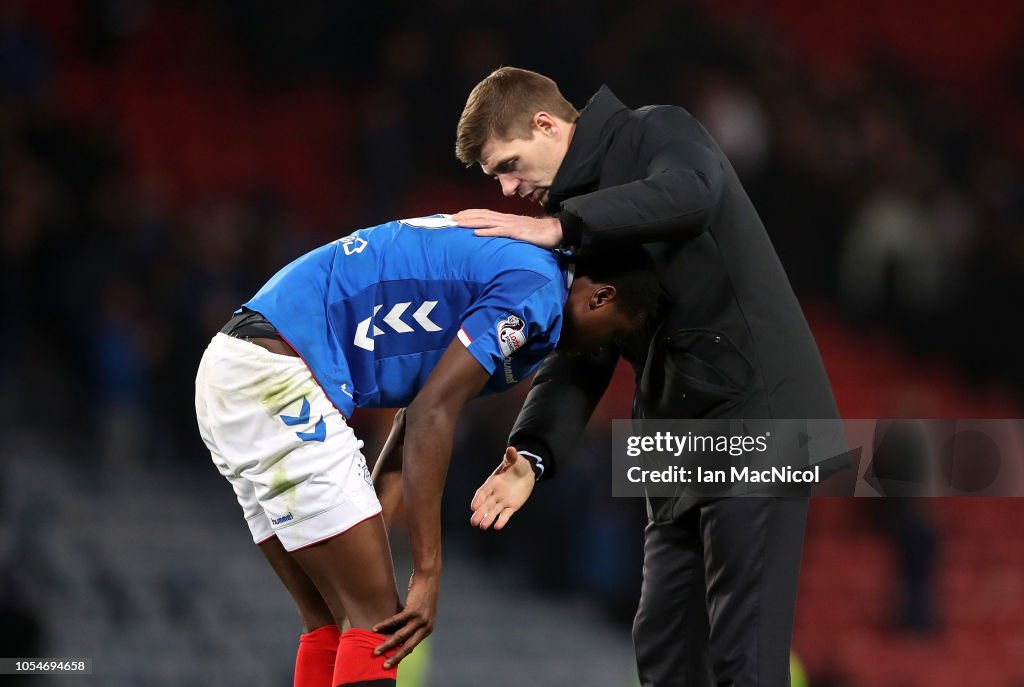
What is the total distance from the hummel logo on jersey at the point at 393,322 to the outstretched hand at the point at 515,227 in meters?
0.23

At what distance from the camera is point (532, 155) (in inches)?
128

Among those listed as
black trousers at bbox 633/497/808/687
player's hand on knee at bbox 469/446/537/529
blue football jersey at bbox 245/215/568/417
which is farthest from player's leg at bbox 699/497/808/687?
blue football jersey at bbox 245/215/568/417

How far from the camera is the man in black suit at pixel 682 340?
9.68ft

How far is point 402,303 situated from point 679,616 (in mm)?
1222

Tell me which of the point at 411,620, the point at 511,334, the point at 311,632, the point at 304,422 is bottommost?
the point at 311,632

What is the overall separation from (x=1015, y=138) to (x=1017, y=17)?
113cm

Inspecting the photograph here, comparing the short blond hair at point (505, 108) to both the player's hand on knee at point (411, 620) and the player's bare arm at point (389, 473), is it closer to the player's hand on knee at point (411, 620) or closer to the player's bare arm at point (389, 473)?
the player's bare arm at point (389, 473)

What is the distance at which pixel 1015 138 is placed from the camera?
31.2ft

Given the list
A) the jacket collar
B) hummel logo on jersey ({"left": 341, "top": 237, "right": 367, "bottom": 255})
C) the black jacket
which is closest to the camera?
hummel logo on jersey ({"left": 341, "top": 237, "right": 367, "bottom": 255})

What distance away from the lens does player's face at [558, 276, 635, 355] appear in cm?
304

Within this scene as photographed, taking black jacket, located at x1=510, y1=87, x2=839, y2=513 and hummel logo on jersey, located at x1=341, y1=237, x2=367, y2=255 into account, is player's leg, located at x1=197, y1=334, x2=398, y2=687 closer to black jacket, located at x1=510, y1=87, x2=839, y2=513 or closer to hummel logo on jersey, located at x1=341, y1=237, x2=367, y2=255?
hummel logo on jersey, located at x1=341, y1=237, x2=367, y2=255

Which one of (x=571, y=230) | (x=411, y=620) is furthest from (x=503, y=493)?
(x=571, y=230)

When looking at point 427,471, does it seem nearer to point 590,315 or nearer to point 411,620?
point 411,620

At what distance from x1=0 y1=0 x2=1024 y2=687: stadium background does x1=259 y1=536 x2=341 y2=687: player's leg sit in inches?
108
